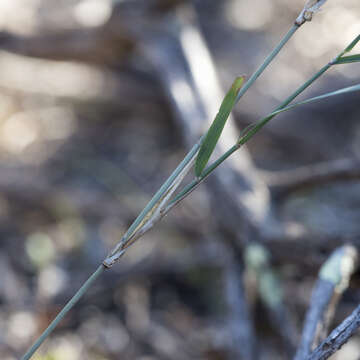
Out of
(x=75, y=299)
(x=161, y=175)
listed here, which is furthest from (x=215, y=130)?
(x=161, y=175)

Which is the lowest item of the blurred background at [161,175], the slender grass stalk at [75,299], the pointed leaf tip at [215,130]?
the slender grass stalk at [75,299]

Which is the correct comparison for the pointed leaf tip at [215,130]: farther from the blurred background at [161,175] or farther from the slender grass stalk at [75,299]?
the blurred background at [161,175]

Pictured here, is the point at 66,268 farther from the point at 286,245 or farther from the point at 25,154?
the point at 286,245

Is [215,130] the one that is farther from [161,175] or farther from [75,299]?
[161,175]

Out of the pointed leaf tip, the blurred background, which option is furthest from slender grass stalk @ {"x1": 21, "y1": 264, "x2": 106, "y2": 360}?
the blurred background

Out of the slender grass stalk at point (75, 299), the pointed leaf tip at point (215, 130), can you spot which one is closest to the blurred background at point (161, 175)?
the slender grass stalk at point (75, 299)

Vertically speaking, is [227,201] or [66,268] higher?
[66,268]

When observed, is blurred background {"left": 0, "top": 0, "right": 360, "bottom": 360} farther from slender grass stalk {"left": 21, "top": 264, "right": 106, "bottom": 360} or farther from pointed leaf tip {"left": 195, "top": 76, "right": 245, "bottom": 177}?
pointed leaf tip {"left": 195, "top": 76, "right": 245, "bottom": 177}

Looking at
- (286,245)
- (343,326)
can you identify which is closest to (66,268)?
(286,245)
